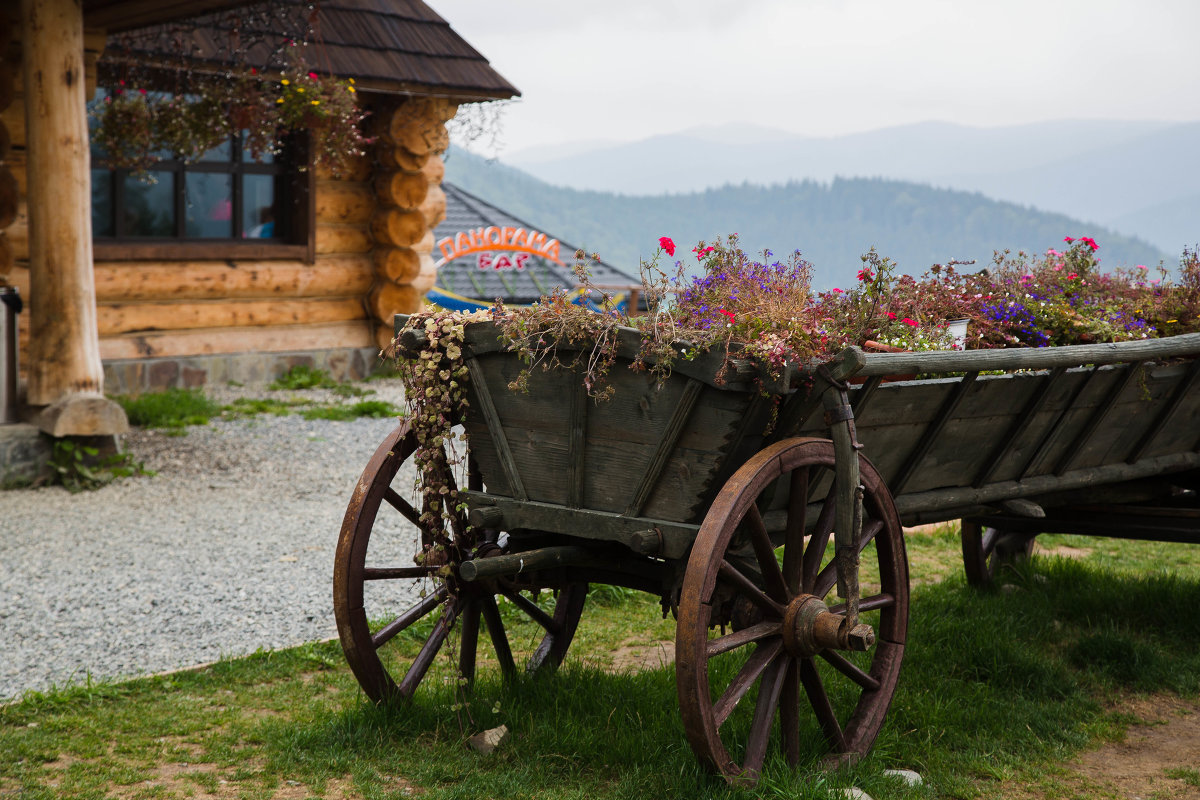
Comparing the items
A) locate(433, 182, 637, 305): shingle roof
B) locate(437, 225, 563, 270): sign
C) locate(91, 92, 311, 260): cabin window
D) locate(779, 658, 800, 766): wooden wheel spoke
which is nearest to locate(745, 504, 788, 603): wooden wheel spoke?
locate(779, 658, 800, 766): wooden wheel spoke

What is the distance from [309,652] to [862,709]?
2074 mm

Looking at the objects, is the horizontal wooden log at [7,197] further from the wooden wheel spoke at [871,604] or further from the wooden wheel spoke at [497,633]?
the wooden wheel spoke at [871,604]

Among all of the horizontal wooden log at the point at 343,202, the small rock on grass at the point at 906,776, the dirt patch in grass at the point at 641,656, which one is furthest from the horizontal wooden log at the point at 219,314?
the small rock on grass at the point at 906,776

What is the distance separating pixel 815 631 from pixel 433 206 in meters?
8.88

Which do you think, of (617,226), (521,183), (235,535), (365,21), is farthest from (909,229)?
(235,535)

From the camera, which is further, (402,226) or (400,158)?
(402,226)

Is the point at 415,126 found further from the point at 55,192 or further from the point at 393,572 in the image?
the point at 393,572

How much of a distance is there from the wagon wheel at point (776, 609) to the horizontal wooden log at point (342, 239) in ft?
27.8

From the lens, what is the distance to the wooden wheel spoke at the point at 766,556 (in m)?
2.70

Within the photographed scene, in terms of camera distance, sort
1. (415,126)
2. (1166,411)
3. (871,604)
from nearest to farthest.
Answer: (871,604) < (1166,411) < (415,126)

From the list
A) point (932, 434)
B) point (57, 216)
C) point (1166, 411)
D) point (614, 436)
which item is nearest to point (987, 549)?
point (1166, 411)

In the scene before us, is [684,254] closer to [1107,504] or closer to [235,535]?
[1107,504]

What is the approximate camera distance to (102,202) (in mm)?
9438

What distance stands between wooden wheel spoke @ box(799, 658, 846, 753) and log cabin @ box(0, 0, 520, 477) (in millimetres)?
5419
